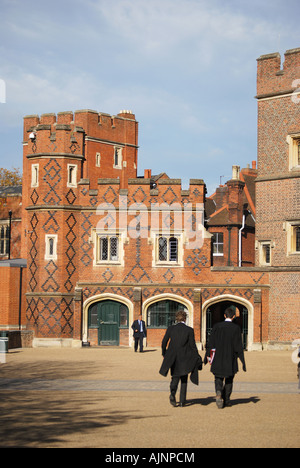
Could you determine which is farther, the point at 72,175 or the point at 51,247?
the point at 72,175

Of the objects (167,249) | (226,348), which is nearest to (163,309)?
(167,249)

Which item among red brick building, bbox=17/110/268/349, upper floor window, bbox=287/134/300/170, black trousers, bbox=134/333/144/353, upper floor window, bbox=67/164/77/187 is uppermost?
upper floor window, bbox=287/134/300/170

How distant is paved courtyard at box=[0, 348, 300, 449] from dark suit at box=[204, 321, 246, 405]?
47 centimetres

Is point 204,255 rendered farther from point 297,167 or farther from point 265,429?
point 265,429

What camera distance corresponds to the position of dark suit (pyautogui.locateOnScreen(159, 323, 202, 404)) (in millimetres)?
12609

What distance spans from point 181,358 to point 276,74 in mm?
22506

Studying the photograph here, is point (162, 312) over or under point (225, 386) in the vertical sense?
over

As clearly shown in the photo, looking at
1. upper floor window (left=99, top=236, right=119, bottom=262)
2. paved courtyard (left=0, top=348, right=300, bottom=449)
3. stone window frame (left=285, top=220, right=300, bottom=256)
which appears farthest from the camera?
upper floor window (left=99, top=236, right=119, bottom=262)

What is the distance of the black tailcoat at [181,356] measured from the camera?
12609mm

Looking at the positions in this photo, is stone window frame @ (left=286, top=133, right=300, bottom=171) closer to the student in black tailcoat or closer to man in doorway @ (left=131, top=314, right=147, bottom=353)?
man in doorway @ (left=131, top=314, right=147, bottom=353)

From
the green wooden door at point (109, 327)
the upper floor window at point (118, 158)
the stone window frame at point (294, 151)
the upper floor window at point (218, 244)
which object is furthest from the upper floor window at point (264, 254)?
the upper floor window at point (218, 244)

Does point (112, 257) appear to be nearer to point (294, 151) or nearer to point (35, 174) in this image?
point (35, 174)

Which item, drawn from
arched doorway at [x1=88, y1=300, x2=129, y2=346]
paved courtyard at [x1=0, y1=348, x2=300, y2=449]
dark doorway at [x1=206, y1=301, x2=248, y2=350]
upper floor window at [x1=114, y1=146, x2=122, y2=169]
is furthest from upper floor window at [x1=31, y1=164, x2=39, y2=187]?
paved courtyard at [x1=0, y1=348, x2=300, y2=449]

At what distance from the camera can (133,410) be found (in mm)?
12438
